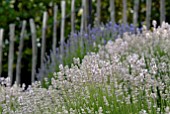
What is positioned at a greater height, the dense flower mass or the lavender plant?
the lavender plant

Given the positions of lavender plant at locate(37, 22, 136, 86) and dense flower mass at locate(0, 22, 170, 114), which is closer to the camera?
dense flower mass at locate(0, 22, 170, 114)

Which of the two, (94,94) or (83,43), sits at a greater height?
(83,43)

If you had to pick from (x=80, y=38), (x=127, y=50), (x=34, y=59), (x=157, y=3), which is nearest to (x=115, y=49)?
(x=127, y=50)

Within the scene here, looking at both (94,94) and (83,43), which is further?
(83,43)

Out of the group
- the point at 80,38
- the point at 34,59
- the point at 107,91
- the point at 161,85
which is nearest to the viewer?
the point at 161,85

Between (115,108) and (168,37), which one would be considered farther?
(168,37)

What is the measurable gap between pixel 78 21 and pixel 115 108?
4.50 metres

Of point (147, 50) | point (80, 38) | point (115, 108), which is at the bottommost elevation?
point (115, 108)

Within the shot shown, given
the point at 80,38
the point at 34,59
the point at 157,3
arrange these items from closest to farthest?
the point at 80,38
the point at 34,59
the point at 157,3

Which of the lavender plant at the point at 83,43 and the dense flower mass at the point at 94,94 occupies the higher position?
the lavender plant at the point at 83,43

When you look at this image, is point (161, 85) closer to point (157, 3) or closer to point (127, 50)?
point (127, 50)

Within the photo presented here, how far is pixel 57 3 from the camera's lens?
6.93 meters

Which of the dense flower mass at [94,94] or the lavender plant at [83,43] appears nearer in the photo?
the dense flower mass at [94,94]

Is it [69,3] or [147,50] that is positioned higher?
[69,3]
